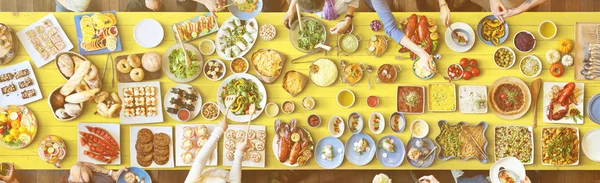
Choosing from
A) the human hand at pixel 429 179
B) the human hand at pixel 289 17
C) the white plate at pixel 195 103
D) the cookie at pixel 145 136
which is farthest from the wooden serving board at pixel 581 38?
the cookie at pixel 145 136

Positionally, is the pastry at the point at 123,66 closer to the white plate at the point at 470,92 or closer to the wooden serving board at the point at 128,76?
the wooden serving board at the point at 128,76

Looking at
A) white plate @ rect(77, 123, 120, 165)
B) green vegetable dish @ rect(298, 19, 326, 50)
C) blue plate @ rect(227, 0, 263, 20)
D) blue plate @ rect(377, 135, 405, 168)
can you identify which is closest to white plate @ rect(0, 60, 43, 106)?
white plate @ rect(77, 123, 120, 165)

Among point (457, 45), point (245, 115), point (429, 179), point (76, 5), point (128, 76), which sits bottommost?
point (429, 179)

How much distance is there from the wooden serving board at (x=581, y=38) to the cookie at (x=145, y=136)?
4.18 m

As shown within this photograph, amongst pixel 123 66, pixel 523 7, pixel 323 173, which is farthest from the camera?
pixel 323 173

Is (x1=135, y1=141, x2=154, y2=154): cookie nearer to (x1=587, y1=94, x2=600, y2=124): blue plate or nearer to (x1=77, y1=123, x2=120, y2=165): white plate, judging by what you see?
(x1=77, y1=123, x2=120, y2=165): white plate

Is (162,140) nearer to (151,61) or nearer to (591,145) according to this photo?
(151,61)

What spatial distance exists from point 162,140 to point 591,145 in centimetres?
418

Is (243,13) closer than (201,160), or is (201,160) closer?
(201,160)

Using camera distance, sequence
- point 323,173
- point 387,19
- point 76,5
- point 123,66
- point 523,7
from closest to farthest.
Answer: point 387,19 → point 523,7 → point 123,66 → point 76,5 → point 323,173

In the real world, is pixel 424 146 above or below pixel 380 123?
below

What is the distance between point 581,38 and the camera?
408 centimetres

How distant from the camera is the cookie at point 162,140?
4.07 metres

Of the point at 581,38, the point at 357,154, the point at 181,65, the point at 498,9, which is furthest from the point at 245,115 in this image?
the point at 581,38
